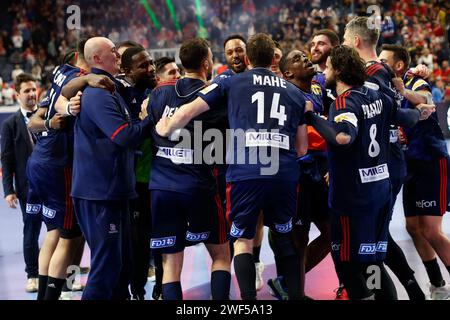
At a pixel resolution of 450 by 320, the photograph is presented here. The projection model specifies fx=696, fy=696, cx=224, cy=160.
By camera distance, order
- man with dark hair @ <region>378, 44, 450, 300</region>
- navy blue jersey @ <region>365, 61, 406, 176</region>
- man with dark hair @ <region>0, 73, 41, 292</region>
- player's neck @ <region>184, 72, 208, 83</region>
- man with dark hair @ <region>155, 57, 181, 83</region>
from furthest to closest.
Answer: man with dark hair @ <region>0, 73, 41, 292</region> < man with dark hair @ <region>155, 57, 181, 83</region> < man with dark hair @ <region>378, 44, 450, 300</region> < navy blue jersey @ <region>365, 61, 406, 176</region> < player's neck @ <region>184, 72, 208, 83</region>

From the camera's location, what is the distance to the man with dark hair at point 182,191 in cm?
495

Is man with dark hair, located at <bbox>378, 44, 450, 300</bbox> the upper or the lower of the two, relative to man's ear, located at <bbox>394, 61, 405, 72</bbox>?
lower

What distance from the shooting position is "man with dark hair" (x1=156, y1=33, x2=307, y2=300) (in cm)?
481

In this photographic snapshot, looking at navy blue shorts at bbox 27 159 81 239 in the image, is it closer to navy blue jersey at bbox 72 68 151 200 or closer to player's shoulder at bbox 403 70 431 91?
navy blue jersey at bbox 72 68 151 200

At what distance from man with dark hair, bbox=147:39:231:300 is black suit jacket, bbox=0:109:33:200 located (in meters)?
2.20

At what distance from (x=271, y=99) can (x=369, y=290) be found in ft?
5.04

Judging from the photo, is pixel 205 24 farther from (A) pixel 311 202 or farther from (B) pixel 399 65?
(A) pixel 311 202

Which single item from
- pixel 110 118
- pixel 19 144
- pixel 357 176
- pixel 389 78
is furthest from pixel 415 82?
pixel 19 144

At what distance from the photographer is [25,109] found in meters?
6.81

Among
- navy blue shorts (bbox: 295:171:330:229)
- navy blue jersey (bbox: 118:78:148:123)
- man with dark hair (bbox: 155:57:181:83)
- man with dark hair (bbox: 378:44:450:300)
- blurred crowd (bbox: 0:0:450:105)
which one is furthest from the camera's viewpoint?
blurred crowd (bbox: 0:0:450:105)

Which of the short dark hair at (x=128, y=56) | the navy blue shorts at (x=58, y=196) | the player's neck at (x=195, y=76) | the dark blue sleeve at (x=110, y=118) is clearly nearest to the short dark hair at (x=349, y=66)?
the player's neck at (x=195, y=76)

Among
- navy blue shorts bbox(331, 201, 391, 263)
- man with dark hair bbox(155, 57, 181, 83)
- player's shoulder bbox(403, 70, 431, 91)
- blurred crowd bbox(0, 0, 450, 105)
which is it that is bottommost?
navy blue shorts bbox(331, 201, 391, 263)

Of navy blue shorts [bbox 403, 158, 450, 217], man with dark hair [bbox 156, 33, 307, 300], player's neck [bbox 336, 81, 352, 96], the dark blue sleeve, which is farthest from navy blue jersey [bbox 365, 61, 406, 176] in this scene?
the dark blue sleeve

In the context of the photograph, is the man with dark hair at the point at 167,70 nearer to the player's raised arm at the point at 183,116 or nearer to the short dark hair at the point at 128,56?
the short dark hair at the point at 128,56
